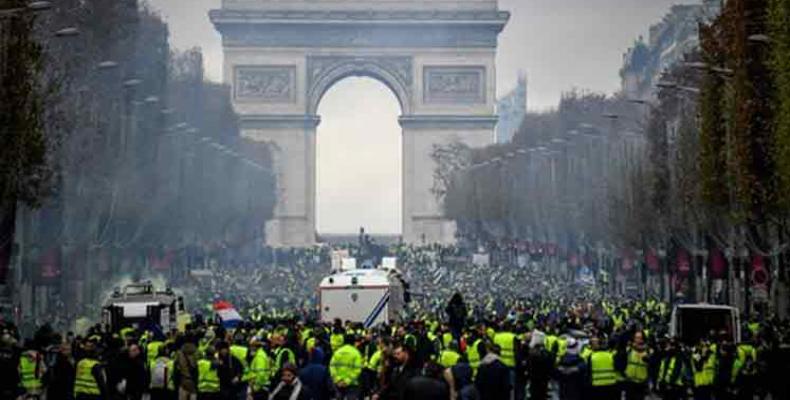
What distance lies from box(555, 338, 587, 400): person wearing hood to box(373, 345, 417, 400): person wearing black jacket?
20.3ft

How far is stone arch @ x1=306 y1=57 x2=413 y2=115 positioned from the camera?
157 meters

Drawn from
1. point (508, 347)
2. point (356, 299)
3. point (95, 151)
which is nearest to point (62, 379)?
point (508, 347)

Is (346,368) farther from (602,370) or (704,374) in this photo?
(704,374)

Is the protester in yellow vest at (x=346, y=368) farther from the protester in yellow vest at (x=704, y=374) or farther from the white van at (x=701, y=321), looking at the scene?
the white van at (x=701, y=321)

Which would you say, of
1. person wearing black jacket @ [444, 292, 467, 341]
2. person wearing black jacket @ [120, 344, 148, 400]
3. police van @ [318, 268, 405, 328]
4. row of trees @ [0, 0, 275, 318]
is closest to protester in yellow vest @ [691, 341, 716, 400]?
person wearing black jacket @ [120, 344, 148, 400]

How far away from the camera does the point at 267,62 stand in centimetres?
15538

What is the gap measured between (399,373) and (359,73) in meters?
138

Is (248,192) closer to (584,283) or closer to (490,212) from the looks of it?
(490,212)

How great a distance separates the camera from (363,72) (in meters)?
160

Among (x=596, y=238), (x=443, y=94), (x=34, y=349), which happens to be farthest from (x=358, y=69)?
(x=34, y=349)

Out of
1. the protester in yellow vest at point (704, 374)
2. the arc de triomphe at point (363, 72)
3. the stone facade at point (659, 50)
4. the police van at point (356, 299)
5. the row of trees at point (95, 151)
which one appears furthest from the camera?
the arc de triomphe at point (363, 72)

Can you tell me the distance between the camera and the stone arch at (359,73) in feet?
515

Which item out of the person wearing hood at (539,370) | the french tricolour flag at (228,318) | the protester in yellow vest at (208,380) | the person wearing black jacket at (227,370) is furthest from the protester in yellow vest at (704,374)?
the french tricolour flag at (228,318)

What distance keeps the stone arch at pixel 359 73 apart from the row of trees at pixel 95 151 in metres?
57.1
